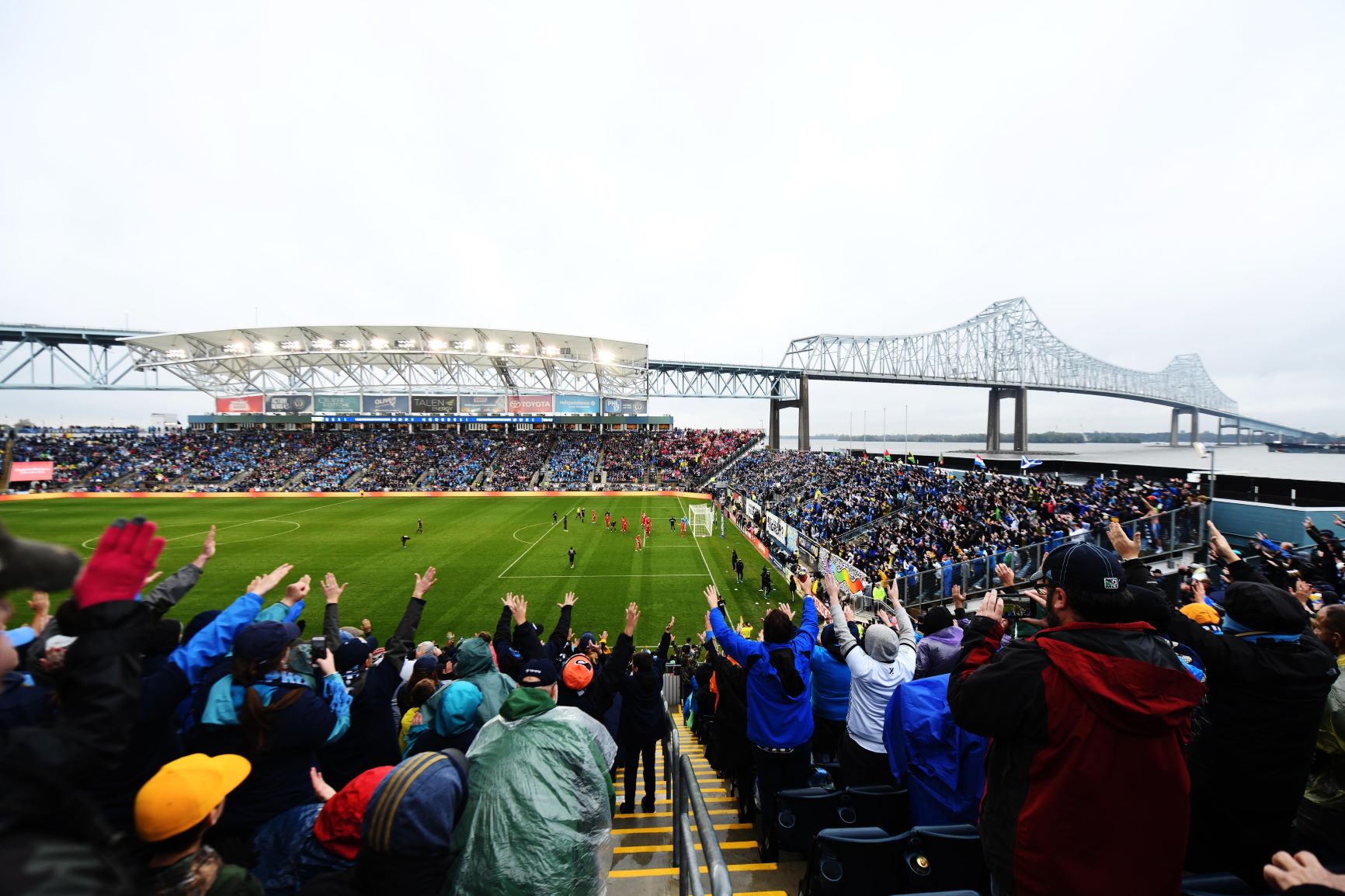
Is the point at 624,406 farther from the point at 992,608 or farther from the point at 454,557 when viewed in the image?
the point at 992,608

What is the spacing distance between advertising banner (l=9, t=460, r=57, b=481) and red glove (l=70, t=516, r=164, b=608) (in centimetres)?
7372

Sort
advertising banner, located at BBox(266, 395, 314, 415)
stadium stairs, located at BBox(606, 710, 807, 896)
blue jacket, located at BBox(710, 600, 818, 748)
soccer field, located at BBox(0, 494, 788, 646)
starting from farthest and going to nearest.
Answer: advertising banner, located at BBox(266, 395, 314, 415), soccer field, located at BBox(0, 494, 788, 646), blue jacket, located at BBox(710, 600, 818, 748), stadium stairs, located at BBox(606, 710, 807, 896)

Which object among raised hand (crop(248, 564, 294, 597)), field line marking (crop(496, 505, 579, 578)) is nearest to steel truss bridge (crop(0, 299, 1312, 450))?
field line marking (crop(496, 505, 579, 578))

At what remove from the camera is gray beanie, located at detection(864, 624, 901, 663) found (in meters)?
3.79

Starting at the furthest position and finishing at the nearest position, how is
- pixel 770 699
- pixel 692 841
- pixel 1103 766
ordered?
pixel 770 699 → pixel 692 841 → pixel 1103 766

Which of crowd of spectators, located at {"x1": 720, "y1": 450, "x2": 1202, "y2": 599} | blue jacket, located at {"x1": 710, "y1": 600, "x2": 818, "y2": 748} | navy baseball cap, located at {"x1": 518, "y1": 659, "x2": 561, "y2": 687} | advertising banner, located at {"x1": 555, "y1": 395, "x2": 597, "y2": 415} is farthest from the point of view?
advertising banner, located at {"x1": 555, "y1": 395, "x2": 597, "y2": 415}

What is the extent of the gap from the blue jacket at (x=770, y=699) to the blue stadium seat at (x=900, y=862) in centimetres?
124

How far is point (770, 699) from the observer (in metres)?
4.03

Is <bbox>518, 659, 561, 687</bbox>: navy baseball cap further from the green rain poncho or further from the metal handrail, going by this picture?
the metal handrail

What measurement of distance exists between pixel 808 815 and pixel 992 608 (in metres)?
1.91

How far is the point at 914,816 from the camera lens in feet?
11.0

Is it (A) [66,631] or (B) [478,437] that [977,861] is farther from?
(B) [478,437]

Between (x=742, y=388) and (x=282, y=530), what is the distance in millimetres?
53259

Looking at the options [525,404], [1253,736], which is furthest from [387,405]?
[1253,736]
